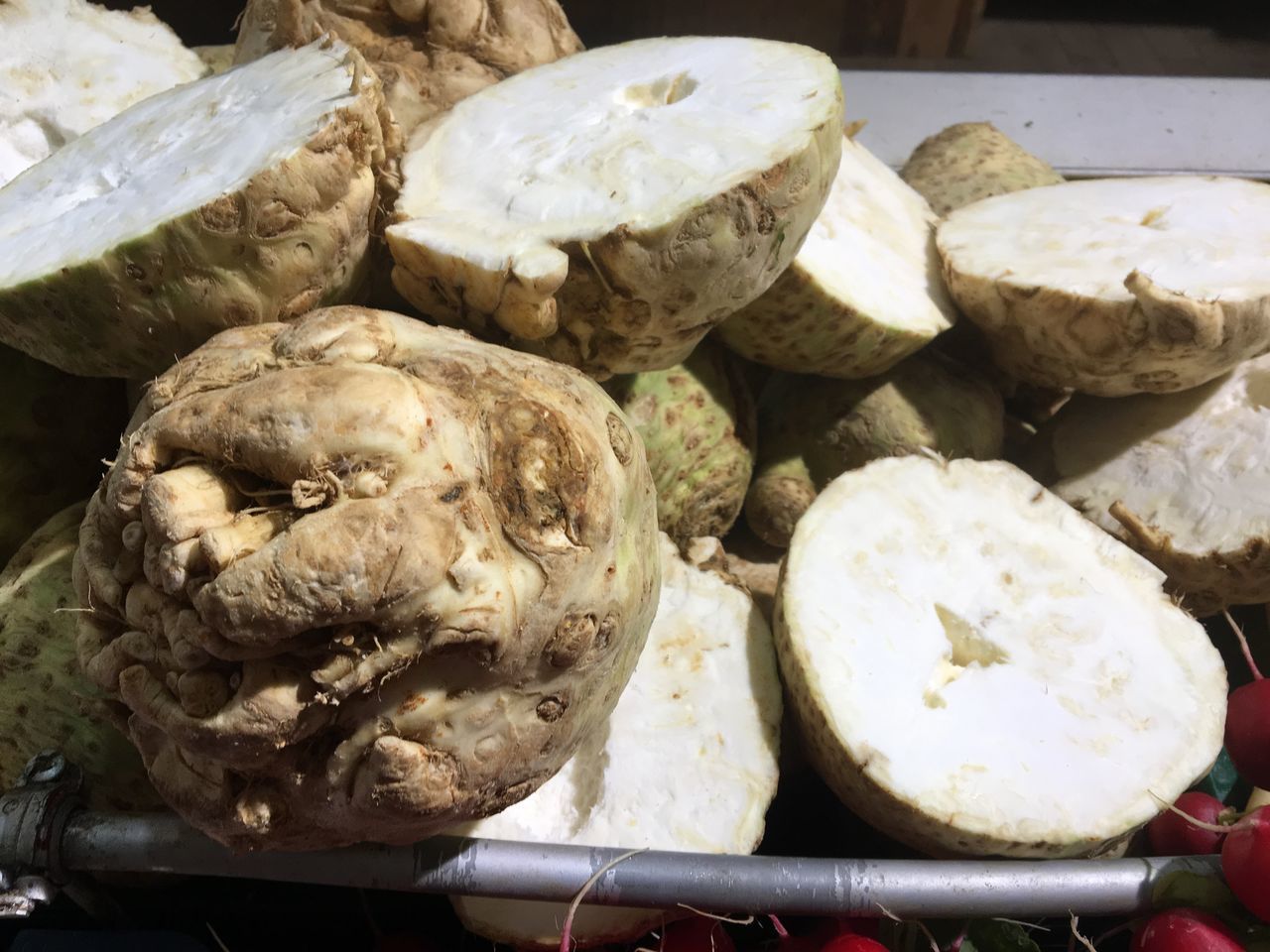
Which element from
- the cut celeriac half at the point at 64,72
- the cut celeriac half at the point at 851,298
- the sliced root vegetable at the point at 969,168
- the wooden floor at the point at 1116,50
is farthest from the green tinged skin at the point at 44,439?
the wooden floor at the point at 1116,50

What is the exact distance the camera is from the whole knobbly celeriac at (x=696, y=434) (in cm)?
184

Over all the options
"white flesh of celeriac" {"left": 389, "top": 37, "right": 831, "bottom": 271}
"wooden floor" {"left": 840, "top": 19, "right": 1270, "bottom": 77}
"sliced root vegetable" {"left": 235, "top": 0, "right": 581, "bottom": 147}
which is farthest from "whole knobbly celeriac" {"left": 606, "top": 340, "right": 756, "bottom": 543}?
"wooden floor" {"left": 840, "top": 19, "right": 1270, "bottom": 77}

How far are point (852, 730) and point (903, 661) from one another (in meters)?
0.20

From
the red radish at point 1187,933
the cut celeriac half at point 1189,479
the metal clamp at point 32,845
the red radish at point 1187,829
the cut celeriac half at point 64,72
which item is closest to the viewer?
the metal clamp at point 32,845

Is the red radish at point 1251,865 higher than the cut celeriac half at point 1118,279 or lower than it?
lower

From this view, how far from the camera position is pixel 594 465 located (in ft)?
3.61

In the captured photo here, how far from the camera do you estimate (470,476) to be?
101cm

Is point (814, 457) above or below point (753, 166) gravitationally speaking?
below

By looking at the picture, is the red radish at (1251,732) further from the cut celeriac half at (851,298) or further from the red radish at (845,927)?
the cut celeriac half at (851,298)

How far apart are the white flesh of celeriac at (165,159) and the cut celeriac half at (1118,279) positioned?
1373mm

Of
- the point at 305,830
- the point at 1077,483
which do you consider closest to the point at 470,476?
the point at 305,830

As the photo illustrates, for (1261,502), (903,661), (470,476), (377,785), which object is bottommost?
(903,661)

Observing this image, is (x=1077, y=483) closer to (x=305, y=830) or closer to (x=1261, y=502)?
(x=1261, y=502)

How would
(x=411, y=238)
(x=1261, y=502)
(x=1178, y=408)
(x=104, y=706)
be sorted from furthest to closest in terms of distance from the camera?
(x=1178, y=408), (x=1261, y=502), (x=411, y=238), (x=104, y=706)
